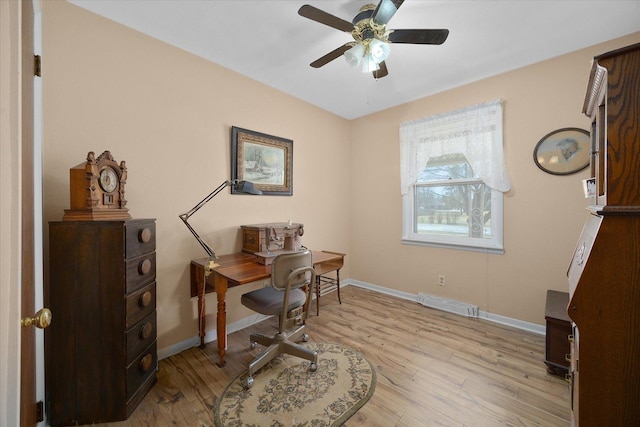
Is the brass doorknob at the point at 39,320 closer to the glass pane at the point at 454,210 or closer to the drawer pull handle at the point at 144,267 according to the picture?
the drawer pull handle at the point at 144,267

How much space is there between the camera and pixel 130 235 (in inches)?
57.6

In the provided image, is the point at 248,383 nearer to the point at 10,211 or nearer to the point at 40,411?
the point at 40,411

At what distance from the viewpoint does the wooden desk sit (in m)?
1.89

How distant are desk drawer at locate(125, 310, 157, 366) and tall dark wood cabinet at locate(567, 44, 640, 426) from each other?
2191mm

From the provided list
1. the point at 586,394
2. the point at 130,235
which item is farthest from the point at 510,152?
the point at 130,235

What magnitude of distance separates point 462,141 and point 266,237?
2.46 m

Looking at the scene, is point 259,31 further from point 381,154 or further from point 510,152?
point 510,152

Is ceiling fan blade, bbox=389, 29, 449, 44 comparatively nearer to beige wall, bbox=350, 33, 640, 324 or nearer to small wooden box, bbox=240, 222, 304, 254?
beige wall, bbox=350, 33, 640, 324

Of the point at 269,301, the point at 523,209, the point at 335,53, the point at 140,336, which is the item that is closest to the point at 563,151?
the point at 523,209

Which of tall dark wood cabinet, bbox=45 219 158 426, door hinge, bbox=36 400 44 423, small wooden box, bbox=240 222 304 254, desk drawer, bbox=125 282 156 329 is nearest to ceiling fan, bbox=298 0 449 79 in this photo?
small wooden box, bbox=240 222 304 254

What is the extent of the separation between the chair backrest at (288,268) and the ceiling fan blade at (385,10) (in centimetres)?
158

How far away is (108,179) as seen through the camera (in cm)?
153

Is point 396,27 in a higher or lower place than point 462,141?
higher

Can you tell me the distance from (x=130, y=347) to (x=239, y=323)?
3.85 feet
